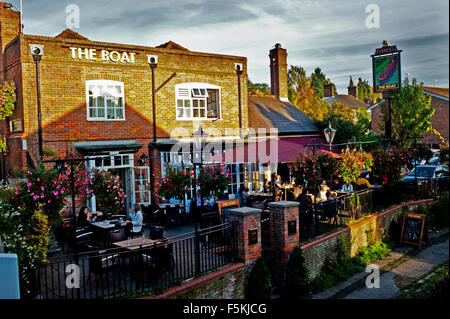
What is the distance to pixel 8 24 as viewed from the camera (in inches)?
579

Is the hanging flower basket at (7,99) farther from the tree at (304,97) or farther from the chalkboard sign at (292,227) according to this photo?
the tree at (304,97)

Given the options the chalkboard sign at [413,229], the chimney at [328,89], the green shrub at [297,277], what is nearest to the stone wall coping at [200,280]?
the green shrub at [297,277]

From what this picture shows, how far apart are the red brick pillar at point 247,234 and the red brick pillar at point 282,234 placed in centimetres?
68

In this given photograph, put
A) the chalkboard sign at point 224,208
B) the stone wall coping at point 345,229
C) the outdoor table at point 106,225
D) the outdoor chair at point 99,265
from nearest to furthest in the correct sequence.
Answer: the outdoor chair at point 99,265 → the stone wall coping at point 345,229 → the outdoor table at point 106,225 → the chalkboard sign at point 224,208

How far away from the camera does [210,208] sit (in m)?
13.5

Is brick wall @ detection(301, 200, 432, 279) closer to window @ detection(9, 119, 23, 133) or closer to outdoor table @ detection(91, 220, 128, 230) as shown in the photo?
outdoor table @ detection(91, 220, 128, 230)

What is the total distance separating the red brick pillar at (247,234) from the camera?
29.9 feet

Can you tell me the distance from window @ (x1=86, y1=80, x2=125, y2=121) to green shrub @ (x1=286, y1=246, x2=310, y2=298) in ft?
30.1

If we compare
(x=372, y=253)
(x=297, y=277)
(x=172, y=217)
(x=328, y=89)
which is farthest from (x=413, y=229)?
(x=328, y=89)

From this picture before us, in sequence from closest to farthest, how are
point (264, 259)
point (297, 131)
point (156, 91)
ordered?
point (264, 259)
point (156, 91)
point (297, 131)

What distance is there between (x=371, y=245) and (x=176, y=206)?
696 cm

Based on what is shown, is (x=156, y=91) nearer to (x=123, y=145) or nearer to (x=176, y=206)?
(x=123, y=145)
